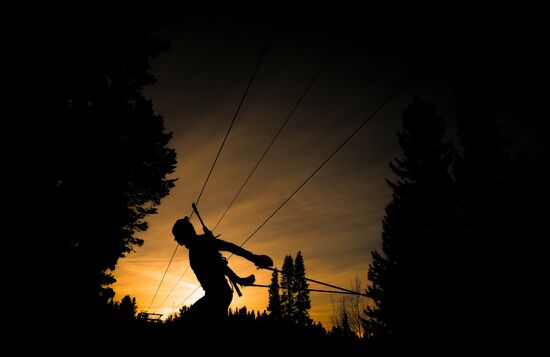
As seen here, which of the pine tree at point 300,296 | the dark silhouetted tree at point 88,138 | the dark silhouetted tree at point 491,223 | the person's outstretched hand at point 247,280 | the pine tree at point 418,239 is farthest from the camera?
the pine tree at point 300,296

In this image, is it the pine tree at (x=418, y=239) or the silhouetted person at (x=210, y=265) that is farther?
the pine tree at (x=418, y=239)

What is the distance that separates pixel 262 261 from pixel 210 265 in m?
0.88

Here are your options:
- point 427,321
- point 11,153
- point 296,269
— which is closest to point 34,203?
point 11,153

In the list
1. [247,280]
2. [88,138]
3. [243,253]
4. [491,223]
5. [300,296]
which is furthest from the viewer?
[300,296]

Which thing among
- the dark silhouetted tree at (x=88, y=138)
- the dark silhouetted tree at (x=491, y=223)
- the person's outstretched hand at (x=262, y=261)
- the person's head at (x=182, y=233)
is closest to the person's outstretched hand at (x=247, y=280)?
the person's outstretched hand at (x=262, y=261)

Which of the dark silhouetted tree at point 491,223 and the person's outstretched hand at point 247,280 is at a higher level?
the dark silhouetted tree at point 491,223

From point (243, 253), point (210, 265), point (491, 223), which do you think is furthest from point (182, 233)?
point (491, 223)

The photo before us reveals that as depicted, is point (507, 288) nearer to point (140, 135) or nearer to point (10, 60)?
point (140, 135)

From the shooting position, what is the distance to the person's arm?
15.6ft

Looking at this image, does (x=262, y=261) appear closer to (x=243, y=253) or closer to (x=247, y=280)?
(x=243, y=253)

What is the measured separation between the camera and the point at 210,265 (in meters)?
4.65

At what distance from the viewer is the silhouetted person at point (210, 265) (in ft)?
14.5

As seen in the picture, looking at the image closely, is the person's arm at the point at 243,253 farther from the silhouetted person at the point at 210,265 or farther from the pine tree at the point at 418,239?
the pine tree at the point at 418,239

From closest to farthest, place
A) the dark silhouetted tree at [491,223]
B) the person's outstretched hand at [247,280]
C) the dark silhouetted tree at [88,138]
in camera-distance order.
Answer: the person's outstretched hand at [247,280] < the dark silhouetted tree at [88,138] < the dark silhouetted tree at [491,223]
